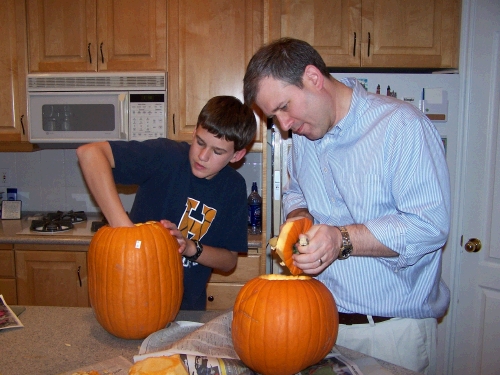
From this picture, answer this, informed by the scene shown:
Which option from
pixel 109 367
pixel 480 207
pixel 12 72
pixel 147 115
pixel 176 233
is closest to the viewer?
pixel 109 367

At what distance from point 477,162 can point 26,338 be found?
232 centimetres

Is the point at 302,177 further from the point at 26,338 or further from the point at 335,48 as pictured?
the point at 335,48

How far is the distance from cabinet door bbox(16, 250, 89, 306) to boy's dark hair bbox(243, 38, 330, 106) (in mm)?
1912

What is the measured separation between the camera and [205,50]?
2.74 m

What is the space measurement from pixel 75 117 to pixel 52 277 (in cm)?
105

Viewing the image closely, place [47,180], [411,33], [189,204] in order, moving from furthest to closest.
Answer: [47,180] < [411,33] < [189,204]

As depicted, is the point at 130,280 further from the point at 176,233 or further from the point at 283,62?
the point at 283,62

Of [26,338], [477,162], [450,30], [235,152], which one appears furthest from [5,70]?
[477,162]

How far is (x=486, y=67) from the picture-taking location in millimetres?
2332

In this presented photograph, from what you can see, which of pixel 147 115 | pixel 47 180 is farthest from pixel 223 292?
pixel 47 180

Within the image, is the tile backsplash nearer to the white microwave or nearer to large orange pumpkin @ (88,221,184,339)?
the white microwave

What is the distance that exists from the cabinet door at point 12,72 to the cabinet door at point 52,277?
888mm

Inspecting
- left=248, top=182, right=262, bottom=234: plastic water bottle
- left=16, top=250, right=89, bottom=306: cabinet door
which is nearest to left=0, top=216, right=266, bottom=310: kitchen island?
left=16, top=250, right=89, bottom=306: cabinet door

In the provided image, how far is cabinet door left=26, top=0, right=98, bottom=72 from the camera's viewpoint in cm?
280
